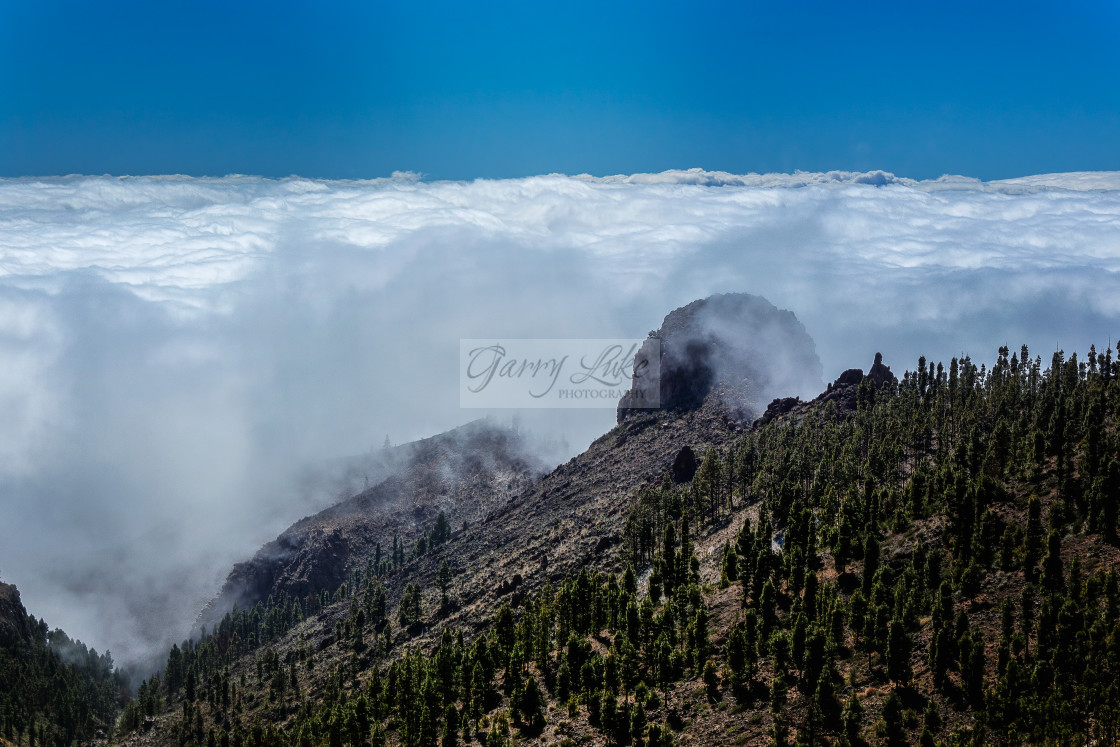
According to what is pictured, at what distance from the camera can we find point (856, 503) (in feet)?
483

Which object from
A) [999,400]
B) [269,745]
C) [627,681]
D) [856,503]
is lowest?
[269,745]

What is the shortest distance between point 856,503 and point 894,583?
29408 millimetres

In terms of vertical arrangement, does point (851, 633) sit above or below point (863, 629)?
below

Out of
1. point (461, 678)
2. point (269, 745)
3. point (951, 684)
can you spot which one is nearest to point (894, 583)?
point (951, 684)

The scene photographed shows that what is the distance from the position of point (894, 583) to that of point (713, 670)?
102 ft

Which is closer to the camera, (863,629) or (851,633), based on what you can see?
(863,629)

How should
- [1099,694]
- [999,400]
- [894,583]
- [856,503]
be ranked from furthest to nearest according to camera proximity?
[999,400]
[856,503]
[894,583]
[1099,694]

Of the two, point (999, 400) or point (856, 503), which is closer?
point (856, 503)

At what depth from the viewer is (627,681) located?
115125 millimetres

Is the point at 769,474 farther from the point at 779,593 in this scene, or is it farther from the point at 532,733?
the point at 532,733

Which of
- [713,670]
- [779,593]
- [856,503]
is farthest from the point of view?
[856,503]

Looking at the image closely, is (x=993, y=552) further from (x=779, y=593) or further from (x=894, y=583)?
(x=779, y=593)

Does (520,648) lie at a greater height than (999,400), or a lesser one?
lesser

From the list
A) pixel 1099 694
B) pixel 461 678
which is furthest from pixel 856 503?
pixel 461 678
